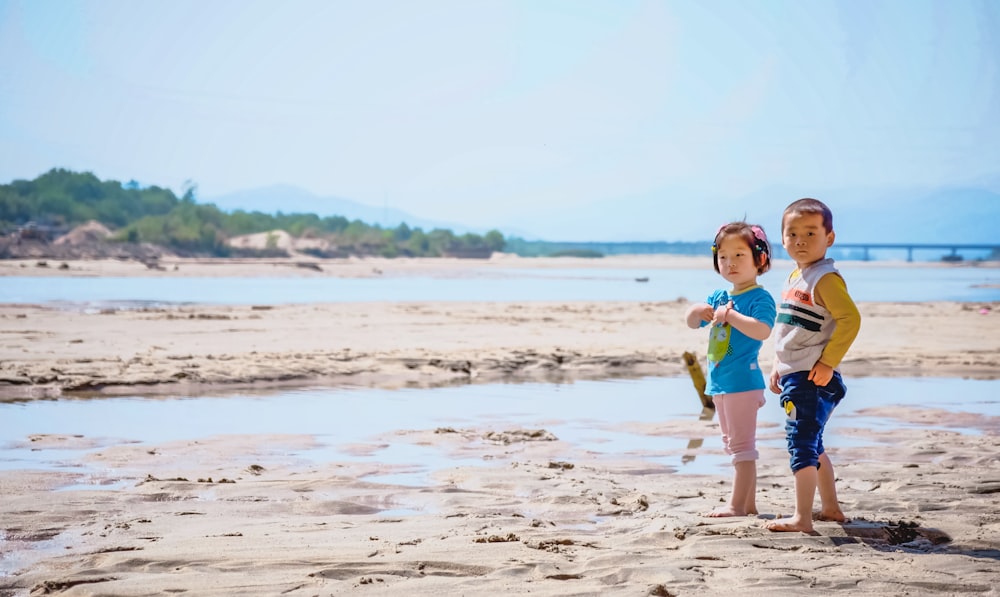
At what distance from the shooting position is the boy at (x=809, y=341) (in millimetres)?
4910

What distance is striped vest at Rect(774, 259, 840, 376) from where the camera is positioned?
499 centimetres

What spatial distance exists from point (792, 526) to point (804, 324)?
0.96 metres

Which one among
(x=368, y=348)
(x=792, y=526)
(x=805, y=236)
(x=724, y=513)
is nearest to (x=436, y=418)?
(x=724, y=513)

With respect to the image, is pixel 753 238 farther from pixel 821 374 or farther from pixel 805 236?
pixel 821 374

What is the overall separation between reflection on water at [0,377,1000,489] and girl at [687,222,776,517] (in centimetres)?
172

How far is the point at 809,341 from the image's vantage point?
501 centimetres

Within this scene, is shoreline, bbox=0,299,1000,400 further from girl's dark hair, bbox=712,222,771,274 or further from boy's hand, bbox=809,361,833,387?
boy's hand, bbox=809,361,833,387

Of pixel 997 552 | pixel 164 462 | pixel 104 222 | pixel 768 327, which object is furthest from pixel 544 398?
pixel 104 222

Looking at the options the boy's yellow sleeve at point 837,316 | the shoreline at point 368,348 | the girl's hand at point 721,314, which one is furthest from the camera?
the shoreline at point 368,348

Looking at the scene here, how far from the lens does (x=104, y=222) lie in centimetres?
10206

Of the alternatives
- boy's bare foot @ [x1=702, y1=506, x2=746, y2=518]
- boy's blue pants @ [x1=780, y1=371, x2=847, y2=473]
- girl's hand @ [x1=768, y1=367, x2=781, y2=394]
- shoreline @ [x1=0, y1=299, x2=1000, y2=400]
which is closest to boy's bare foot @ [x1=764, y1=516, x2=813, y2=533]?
boy's blue pants @ [x1=780, y1=371, x2=847, y2=473]

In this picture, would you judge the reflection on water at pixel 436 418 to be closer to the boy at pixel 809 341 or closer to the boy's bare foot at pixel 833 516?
the boy's bare foot at pixel 833 516

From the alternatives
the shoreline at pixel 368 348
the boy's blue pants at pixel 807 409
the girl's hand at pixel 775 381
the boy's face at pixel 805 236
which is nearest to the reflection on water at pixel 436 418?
the shoreline at pixel 368 348

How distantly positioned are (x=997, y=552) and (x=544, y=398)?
275 inches
